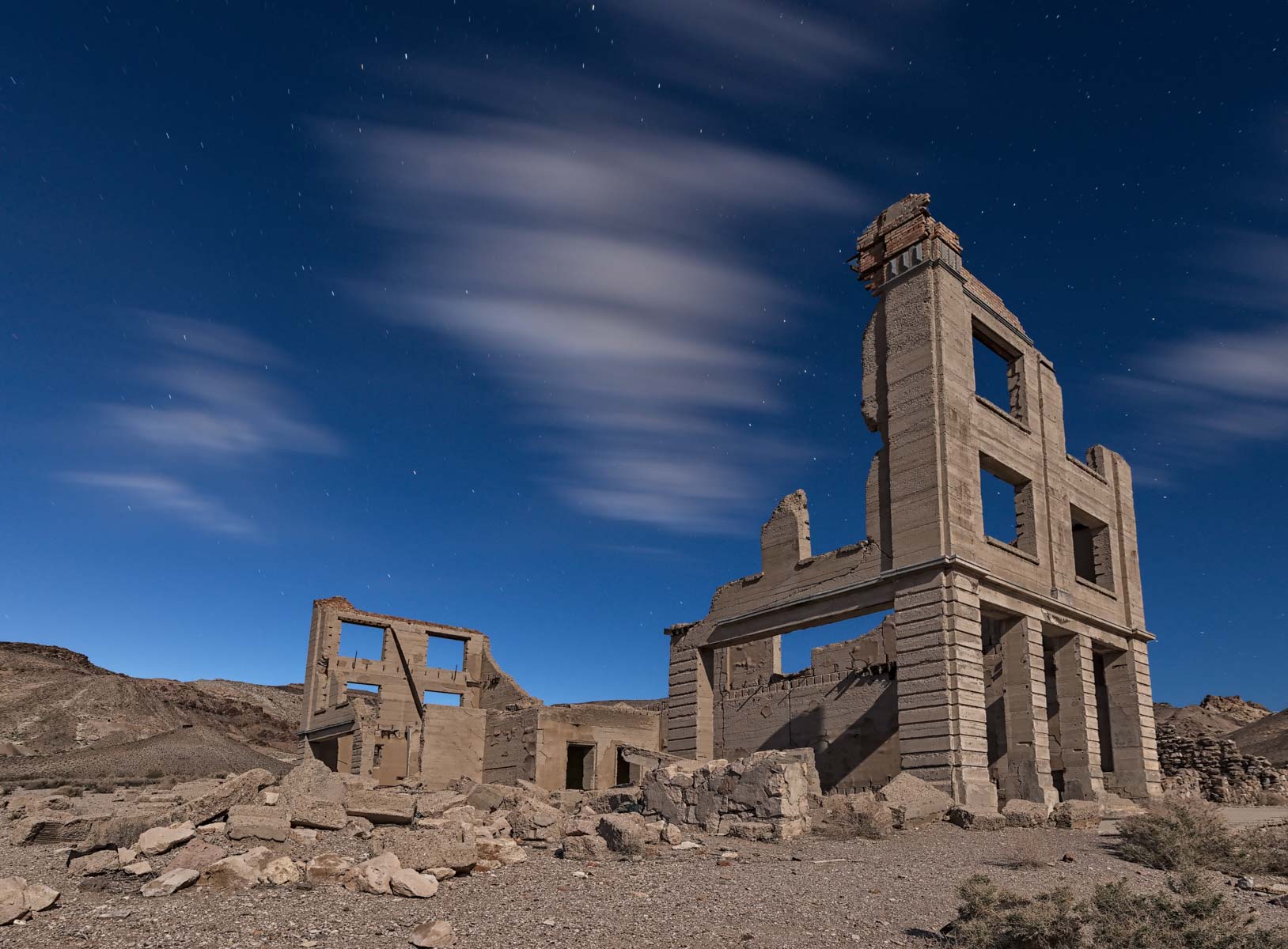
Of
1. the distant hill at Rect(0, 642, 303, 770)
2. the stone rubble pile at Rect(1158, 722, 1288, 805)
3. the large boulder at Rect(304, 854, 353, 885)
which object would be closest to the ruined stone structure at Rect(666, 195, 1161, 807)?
the stone rubble pile at Rect(1158, 722, 1288, 805)

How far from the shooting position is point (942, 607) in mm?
17406

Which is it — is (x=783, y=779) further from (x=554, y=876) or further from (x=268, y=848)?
(x=268, y=848)

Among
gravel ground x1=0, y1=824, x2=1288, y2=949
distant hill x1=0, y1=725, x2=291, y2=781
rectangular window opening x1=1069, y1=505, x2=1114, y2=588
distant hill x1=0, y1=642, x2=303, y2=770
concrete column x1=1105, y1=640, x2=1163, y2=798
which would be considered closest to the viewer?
gravel ground x1=0, y1=824, x2=1288, y2=949

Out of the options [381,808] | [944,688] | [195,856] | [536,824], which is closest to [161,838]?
[195,856]

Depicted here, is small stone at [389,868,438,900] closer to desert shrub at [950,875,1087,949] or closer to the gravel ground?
the gravel ground

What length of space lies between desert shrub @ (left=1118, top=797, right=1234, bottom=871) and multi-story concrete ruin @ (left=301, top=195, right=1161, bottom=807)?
4.92 metres

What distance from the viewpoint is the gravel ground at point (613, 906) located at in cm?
642

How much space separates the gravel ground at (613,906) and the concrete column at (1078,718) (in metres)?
11.7

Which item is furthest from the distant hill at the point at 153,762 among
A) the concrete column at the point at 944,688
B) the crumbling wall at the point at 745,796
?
the crumbling wall at the point at 745,796

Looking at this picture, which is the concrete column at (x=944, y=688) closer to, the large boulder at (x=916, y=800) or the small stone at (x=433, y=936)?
the large boulder at (x=916, y=800)

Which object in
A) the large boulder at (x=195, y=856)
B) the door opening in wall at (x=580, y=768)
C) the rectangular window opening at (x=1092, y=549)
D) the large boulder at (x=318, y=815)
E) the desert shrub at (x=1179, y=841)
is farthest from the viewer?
the door opening in wall at (x=580, y=768)

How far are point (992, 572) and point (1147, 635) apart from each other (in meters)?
8.29

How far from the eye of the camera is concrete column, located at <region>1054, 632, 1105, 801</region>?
2055 cm

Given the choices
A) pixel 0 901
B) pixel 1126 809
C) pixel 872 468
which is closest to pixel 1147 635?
pixel 1126 809
